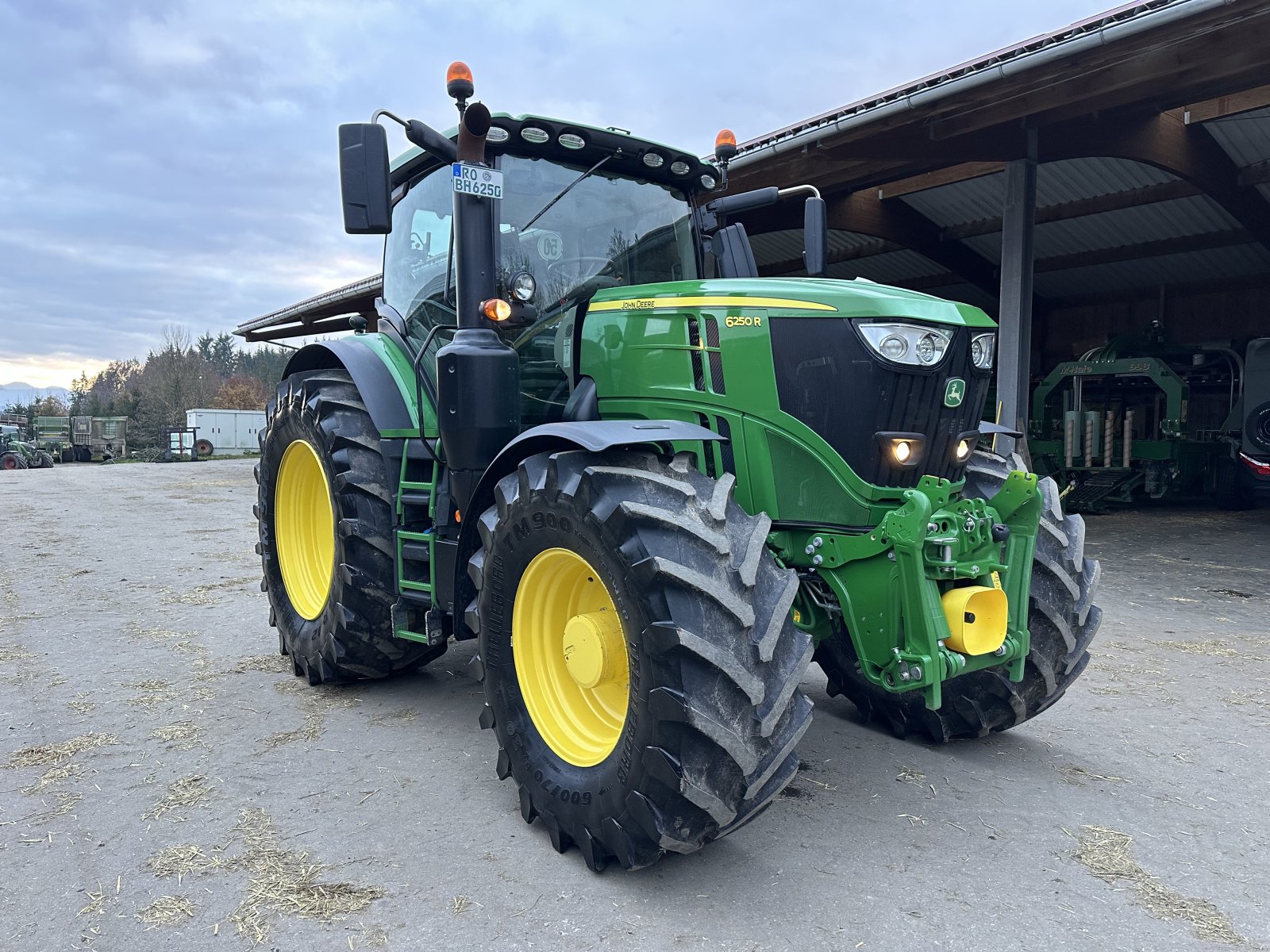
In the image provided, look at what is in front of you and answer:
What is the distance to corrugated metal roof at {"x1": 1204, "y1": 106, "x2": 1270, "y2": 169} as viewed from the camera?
10531 mm

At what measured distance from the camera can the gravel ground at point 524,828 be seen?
94.6 inches

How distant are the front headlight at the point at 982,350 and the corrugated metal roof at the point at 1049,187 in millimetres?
9707

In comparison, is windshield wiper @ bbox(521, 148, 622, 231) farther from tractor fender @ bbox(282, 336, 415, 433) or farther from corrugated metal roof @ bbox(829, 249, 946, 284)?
corrugated metal roof @ bbox(829, 249, 946, 284)

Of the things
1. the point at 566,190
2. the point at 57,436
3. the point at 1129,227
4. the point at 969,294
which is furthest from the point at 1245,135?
the point at 57,436

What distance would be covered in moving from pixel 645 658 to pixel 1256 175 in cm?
1359

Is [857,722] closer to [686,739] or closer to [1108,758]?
[1108,758]

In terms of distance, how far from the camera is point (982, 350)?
3221mm

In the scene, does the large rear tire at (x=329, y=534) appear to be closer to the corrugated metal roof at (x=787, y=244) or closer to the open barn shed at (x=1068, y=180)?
the open barn shed at (x=1068, y=180)

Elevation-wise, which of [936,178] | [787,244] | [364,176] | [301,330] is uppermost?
[936,178]

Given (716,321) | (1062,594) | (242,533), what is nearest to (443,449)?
(716,321)

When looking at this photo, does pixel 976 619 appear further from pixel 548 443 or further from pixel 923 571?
pixel 548 443

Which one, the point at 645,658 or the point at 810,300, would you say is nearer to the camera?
the point at 645,658

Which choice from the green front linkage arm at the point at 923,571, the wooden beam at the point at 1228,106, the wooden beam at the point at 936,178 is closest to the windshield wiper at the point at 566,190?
the green front linkage arm at the point at 923,571

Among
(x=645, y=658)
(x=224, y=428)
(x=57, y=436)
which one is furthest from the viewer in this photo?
(x=224, y=428)
